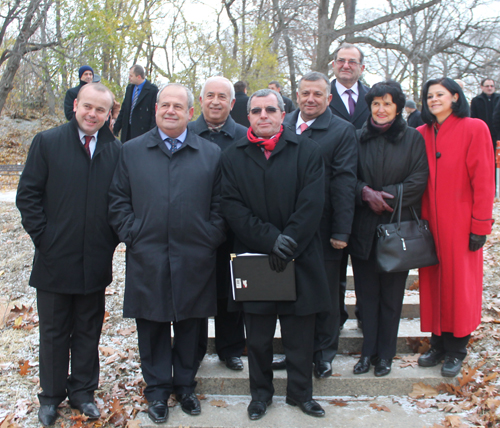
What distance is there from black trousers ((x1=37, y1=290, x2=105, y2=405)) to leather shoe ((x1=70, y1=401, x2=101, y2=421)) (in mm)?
33

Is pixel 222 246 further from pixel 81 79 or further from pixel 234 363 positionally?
pixel 81 79

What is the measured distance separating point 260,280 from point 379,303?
1.06m

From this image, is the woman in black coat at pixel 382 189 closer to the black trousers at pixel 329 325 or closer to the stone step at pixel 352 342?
the black trousers at pixel 329 325

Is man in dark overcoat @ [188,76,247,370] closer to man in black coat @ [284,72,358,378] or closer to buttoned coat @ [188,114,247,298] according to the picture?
buttoned coat @ [188,114,247,298]

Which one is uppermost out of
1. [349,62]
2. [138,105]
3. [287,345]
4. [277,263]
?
[138,105]

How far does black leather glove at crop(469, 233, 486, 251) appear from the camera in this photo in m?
3.42

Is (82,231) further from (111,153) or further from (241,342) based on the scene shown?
(241,342)

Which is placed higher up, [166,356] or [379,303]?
[379,303]

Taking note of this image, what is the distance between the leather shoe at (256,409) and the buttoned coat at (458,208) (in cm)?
146

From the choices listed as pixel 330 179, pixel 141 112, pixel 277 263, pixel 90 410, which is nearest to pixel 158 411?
pixel 90 410

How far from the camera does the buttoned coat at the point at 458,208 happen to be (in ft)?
11.2

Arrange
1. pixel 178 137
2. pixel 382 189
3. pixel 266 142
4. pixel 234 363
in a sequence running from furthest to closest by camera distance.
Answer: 1. pixel 234 363
2. pixel 382 189
3. pixel 178 137
4. pixel 266 142

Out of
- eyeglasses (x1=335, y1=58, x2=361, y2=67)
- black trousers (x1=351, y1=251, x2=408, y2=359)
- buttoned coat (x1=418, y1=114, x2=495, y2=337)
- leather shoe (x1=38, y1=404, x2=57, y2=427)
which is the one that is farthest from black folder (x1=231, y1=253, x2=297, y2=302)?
eyeglasses (x1=335, y1=58, x2=361, y2=67)

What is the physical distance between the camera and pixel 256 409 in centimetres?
328
